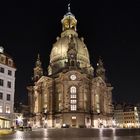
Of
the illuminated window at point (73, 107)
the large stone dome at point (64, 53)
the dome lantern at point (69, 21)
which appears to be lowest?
the illuminated window at point (73, 107)

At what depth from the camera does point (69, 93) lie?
130500mm

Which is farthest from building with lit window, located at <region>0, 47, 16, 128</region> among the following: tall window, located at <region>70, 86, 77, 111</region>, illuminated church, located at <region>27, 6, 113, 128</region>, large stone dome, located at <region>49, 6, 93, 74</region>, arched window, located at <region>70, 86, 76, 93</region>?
large stone dome, located at <region>49, 6, 93, 74</region>

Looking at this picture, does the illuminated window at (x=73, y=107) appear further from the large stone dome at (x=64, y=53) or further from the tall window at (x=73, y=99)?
the large stone dome at (x=64, y=53)

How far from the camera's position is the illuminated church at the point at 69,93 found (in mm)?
129500

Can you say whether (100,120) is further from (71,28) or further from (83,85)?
(71,28)

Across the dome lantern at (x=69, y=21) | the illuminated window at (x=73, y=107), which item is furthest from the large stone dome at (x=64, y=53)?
the illuminated window at (x=73, y=107)

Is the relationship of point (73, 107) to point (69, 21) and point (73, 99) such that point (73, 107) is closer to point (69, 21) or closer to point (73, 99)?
point (73, 99)

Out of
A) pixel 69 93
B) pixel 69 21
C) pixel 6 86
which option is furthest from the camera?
pixel 69 21

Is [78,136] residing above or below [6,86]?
below

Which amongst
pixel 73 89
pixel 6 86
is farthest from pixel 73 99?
pixel 6 86

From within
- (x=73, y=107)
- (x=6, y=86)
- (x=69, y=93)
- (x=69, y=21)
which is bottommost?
(x=73, y=107)

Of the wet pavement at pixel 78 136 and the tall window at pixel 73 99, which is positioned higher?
the tall window at pixel 73 99

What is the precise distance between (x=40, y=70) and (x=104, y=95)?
110ft

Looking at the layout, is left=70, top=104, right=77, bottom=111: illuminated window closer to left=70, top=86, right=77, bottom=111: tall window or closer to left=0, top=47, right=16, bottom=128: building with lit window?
left=70, top=86, right=77, bottom=111: tall window
